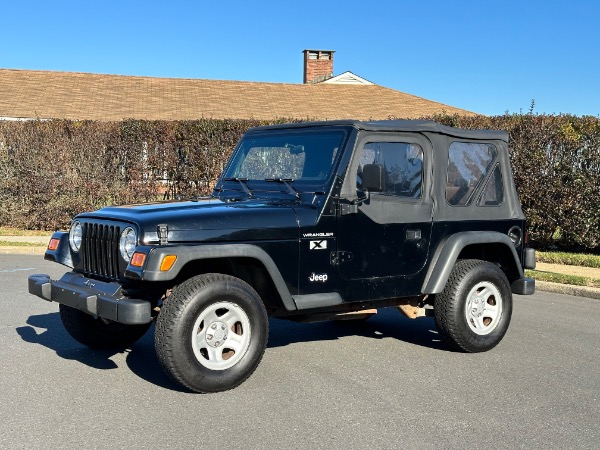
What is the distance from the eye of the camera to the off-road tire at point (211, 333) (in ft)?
16.9

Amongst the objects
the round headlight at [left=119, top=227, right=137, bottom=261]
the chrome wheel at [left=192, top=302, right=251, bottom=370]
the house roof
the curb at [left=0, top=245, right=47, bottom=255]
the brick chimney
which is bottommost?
the curb at [left=0, top=245, right=47, bottom=255]

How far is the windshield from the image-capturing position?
6.10 m

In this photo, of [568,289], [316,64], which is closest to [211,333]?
Answer: [568,289]

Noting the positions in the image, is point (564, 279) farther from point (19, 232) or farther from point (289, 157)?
point (19, 232)

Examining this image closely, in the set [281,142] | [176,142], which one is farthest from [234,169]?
[176,142]

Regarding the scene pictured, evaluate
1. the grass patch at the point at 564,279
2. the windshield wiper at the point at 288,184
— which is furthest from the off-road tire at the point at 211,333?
the grass patch at the point at 564,279

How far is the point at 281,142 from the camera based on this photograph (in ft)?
21.7

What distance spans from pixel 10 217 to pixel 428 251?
13.7 meters

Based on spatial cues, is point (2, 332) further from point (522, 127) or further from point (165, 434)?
point (522, 127)

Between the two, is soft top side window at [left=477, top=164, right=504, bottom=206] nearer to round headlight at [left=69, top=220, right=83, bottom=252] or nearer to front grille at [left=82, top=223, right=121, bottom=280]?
front grille at [left=82, top=223, right=121, bottom=280]

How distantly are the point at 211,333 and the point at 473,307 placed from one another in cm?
256

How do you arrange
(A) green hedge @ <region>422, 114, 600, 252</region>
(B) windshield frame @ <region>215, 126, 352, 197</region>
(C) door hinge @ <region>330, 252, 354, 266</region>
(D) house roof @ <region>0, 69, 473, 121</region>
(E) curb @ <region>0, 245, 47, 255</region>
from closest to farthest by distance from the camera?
(C) door hinge @ <region>330, 252, 354, 266</region> → (B) windshield frame @ <region>215, 126, 352, 197</region> → (A) green hedge @ <region>422, 114, 600, 252</region> → (E) curb @ <region>0, 245, 47, 255</region> → (D) house roof @ <region>0, 69, 473, 121</region>

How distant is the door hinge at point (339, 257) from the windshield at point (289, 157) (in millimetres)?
572

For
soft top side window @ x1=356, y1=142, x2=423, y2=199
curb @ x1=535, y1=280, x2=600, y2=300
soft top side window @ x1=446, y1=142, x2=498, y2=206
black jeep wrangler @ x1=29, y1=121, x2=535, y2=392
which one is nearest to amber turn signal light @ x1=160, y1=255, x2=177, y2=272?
black jeep wrangler @ x1=29, y1=121, x2=535, y2=392
